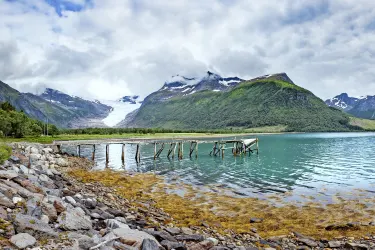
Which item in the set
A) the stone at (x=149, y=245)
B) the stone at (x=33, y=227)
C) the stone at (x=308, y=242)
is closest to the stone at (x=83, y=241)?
the stone at (x=33, y=227)

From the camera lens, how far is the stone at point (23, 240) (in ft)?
31.6

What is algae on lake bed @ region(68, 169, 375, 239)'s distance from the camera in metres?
19.1

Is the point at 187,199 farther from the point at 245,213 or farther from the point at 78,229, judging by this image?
the point at 78,229

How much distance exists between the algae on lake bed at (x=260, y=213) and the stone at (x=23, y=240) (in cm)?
1047

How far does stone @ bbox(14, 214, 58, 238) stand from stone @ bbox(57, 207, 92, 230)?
1018mm

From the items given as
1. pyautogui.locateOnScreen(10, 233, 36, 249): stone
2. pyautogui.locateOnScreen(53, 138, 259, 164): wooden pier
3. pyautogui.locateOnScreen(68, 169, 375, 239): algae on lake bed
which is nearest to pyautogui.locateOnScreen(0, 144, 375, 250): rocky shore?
pyautogui.locateOnScreen(10, 233, 36, 249): stone

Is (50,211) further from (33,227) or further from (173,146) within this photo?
(173,146)

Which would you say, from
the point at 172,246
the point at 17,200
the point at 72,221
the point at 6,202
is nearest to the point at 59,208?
the point at 72,221

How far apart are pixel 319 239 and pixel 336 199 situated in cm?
1290

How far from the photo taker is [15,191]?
15.0 metres

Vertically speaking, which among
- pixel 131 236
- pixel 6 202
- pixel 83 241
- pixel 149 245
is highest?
pixel 6 202

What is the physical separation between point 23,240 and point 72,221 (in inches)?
116

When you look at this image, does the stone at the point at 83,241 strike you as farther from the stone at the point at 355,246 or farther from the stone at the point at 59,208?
the stone at the point at 355,246

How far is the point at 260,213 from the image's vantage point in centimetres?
2330
